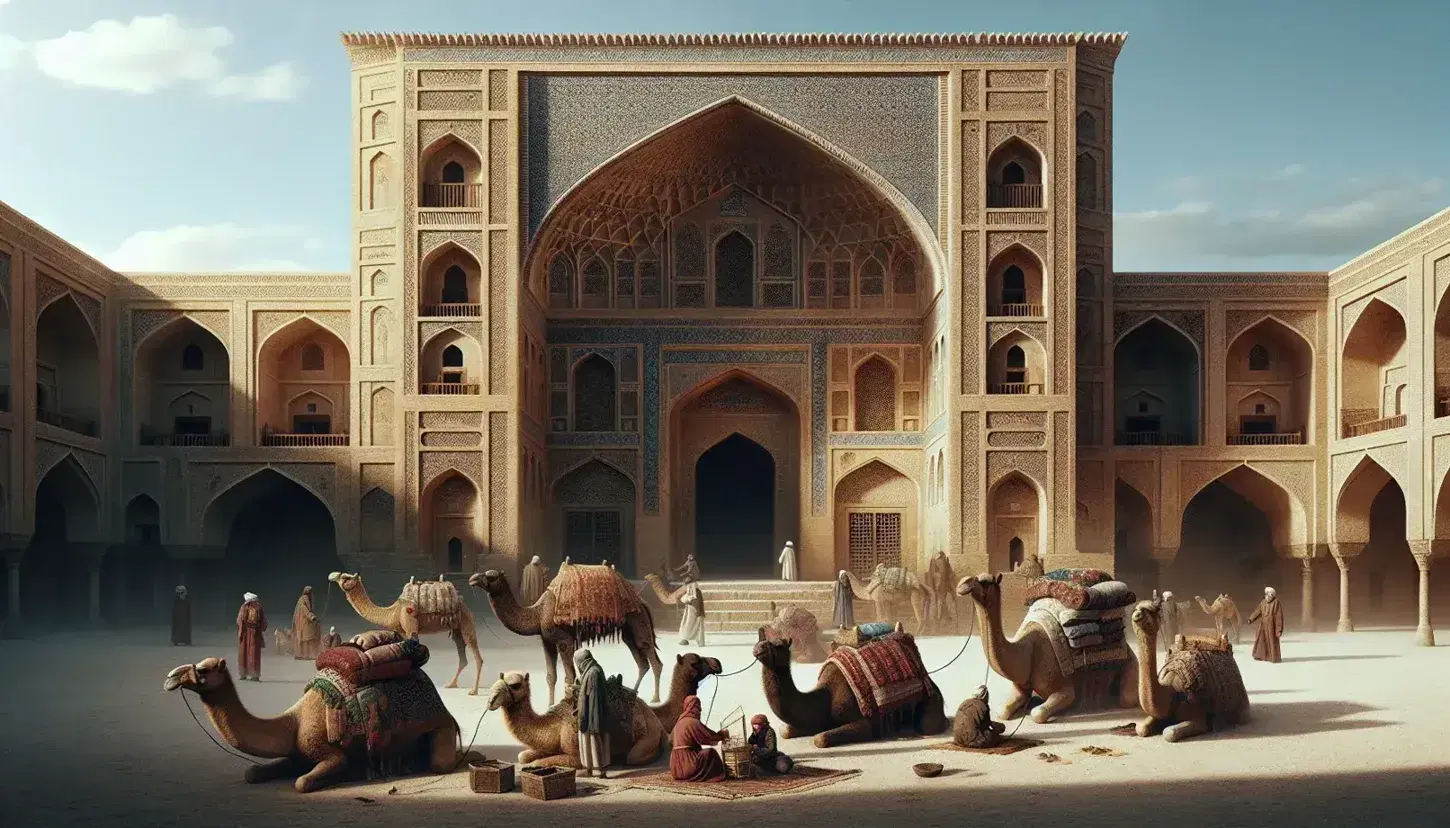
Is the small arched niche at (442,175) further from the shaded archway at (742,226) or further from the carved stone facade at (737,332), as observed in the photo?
the shaded archway at (742,226)

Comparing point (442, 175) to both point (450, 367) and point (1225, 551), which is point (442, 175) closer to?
point (450, 367)

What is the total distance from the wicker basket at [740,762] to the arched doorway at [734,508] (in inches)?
792

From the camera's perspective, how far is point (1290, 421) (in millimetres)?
23266

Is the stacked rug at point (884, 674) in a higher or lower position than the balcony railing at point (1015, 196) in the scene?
lower

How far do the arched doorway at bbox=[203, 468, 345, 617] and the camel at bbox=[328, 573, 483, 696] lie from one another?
39.4 ft

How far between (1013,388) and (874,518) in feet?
13.1

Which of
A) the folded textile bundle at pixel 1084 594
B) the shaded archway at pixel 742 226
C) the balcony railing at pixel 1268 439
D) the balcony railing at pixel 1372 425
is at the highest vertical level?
the shaded archway at pixel 742 226

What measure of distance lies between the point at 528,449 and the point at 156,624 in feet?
21.6

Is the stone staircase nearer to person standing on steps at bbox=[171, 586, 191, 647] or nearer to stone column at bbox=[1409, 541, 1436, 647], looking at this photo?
person standing on steps at bbox=[171, 586, 191, 647]

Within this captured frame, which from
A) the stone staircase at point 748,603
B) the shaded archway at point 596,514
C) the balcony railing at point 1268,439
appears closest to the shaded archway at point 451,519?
the shaded archway at point 596,514

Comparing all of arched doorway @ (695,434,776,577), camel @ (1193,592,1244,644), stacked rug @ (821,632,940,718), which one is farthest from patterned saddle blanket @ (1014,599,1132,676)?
arched doorway @ (695,434,776,577)

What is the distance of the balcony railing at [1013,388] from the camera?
70.6ft

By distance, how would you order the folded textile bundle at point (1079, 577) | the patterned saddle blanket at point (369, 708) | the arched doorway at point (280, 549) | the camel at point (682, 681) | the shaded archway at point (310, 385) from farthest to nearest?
the arched doorway at point (280, 549), the shaded archway at point (310, 385), the folded textile bundle at point (1079, 577), the camel at point (682, 681), the patterned saddle blanket at point (369, 708)

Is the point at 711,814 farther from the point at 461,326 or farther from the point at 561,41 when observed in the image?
the point at 561,41
